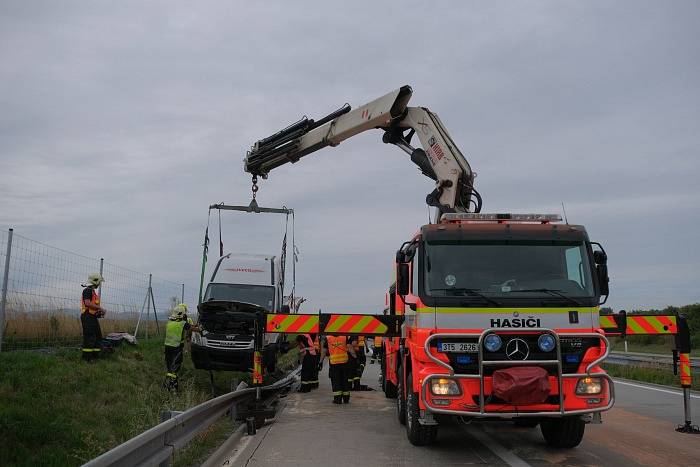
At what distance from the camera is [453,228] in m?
7.65

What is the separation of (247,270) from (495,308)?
10.00 meters

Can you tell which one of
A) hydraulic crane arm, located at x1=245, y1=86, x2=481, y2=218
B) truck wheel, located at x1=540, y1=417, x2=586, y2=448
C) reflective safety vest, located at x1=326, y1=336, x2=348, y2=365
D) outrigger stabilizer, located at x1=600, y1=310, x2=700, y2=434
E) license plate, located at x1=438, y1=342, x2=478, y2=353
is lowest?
truck wheel, located at x1=540, y1=417, x2=586, y2=448

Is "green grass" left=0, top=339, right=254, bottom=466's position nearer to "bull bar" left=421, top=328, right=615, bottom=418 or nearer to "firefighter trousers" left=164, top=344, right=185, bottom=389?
"firefighter trousers" left=164, top=344, right=185, bottom=389

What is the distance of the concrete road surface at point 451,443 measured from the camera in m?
6.92

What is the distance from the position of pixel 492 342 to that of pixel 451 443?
6.47 ft

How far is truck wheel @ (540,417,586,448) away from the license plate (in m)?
1.70

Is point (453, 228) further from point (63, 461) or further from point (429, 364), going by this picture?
point (63, 461)

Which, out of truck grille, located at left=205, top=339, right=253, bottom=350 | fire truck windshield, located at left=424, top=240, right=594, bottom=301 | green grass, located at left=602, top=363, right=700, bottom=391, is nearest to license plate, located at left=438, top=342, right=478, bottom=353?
fire truck windshield, located at left=424, top=240, right=594, bottom=301

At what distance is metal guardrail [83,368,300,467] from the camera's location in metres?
4.18

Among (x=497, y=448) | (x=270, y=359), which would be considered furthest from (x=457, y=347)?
(x=270, y=359)

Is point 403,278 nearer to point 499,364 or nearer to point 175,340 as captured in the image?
point 499,364

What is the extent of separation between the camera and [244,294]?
15.6m

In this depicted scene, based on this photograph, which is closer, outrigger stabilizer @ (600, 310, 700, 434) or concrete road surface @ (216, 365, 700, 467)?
concrete road surface @ (216, 365, 700, 467)

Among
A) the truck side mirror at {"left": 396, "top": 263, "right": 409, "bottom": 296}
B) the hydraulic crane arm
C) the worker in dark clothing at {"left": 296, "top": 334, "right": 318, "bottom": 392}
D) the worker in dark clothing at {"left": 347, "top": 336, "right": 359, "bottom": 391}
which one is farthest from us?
the worker in dark clothing at {"left": 296, "top": 334, "right": 318, "bottom": 392}
